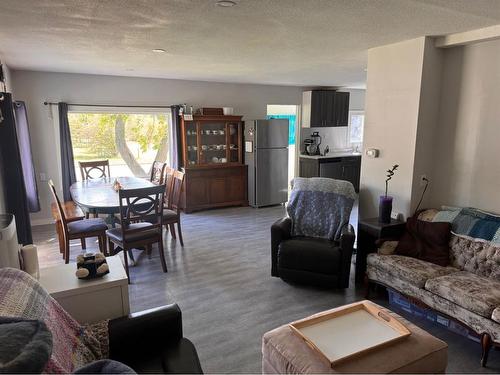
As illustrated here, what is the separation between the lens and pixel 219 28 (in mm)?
2646

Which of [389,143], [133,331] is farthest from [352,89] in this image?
[133,331]

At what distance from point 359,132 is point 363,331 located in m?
7.22

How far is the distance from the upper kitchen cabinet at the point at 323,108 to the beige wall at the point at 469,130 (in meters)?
3.98

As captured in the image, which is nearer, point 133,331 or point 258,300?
point 133,331

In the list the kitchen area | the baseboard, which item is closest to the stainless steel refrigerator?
the kitchen area

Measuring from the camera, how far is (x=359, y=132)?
334 inches

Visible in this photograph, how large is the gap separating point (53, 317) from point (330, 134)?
7236 mm

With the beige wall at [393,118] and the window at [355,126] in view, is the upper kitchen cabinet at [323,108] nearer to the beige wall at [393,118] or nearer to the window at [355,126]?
the window at [355,126]

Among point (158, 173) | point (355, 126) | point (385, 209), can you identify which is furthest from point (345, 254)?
point (355, 126)

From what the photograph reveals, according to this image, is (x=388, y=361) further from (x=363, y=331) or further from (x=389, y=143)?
(x=389, y=143)

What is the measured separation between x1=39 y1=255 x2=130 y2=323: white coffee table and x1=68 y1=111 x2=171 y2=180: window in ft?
13.2

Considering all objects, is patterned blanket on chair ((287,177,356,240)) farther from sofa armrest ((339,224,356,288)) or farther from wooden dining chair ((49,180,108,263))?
wooden dining chair ((49,180,108,263))

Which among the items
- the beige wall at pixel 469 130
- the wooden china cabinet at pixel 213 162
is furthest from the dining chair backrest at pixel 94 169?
the beige wall at pixel 469 130

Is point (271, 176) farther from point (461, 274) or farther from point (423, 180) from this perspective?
point (461, 274)
